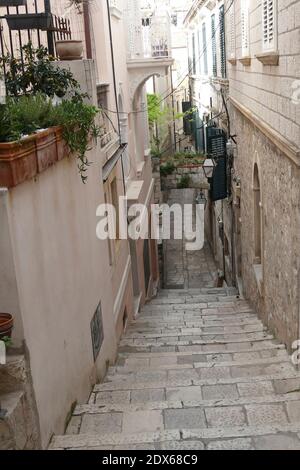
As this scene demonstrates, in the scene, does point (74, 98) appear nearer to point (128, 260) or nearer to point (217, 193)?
point (128, 260)

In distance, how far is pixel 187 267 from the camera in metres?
22.2

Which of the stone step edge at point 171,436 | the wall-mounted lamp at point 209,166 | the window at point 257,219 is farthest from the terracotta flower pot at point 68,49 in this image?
the wall-mounted lamp at point 209,166

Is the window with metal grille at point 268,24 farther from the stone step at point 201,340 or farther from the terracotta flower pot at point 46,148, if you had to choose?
the stone step at point 201,340

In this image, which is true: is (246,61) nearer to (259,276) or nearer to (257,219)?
(257,219)

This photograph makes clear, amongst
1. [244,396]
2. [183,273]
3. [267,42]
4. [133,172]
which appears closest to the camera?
[244,396]

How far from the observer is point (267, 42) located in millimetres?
8352

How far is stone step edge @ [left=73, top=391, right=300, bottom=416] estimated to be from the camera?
19.1 feet

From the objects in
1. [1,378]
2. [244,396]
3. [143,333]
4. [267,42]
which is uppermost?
[267,42]

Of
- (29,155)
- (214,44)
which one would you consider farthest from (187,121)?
(29,155)

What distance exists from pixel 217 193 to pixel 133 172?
2.65 metres

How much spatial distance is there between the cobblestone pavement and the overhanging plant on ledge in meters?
13.7

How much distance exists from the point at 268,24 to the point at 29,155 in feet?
16.7

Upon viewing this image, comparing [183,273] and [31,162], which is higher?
[31,162]
